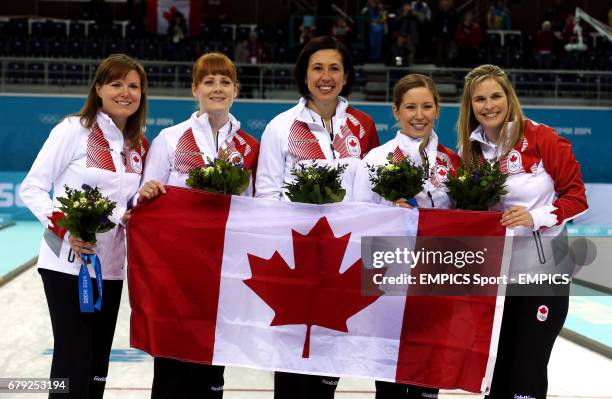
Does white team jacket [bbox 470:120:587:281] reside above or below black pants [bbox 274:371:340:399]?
above

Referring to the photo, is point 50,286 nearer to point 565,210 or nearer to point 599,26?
point 565,210

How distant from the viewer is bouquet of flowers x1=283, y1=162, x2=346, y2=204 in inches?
156

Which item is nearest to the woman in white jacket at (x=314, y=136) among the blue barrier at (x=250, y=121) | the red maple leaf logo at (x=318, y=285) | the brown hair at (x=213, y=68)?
the red maple leaf logo at (x=318, y=285)

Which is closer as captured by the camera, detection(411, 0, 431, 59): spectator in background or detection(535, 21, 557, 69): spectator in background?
detection(535, 21, 557, 69): spectator in background

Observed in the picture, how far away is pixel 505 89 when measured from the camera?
4.06 m

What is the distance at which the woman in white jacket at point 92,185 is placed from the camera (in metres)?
3.95

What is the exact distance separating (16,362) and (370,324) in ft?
9.94

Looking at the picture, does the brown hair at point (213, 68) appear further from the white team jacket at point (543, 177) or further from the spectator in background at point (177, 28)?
the spectator in background at point (177, 28)

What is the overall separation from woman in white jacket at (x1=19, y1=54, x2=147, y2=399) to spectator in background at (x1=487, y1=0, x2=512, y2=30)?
1627cm

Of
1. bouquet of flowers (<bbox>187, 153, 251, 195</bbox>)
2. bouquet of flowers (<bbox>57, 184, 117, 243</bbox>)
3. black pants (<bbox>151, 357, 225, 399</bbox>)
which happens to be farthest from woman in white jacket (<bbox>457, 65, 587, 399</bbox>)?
bouquet of flowers (<bbox>57, 184, 117, 243</bbox>)

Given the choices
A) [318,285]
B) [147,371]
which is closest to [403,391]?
[318,285]

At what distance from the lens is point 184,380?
4.15 m

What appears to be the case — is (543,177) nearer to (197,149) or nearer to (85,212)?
(197,149)

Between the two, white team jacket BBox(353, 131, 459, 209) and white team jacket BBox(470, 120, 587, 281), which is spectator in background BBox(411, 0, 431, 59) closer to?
white team jacket BBox(353, 131, 459, 209)
